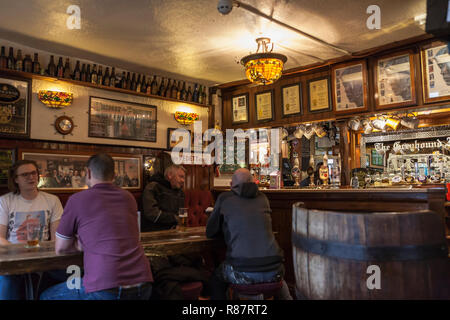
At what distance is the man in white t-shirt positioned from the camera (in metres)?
2.74

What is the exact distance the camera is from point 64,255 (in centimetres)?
211

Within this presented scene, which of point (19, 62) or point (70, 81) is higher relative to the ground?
point (19, 62)

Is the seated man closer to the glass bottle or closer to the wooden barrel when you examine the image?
the wooden barrel

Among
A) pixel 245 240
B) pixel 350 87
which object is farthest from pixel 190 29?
pixel 245 240

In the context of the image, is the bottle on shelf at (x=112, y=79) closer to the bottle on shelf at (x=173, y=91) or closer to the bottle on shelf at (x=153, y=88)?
the bottle on shelf at (x=153, y=88)

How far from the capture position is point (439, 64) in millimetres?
4137

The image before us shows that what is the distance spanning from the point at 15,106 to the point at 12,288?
2731 mm

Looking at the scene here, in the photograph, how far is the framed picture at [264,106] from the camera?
5.92 metres

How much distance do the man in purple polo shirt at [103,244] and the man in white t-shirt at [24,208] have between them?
85 cm

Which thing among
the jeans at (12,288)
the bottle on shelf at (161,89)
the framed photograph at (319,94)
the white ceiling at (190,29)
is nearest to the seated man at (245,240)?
the jeans at (12,288)

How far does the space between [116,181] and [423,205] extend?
152 inches

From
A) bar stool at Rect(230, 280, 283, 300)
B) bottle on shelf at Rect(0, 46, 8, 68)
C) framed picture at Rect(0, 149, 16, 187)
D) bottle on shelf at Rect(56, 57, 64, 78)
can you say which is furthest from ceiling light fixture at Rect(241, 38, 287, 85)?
framed picture at Rect(0, 149, 16, 187)

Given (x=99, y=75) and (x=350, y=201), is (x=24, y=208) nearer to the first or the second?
(x=99, y=75)

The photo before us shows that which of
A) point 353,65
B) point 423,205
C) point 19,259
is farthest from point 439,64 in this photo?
point 19,259
